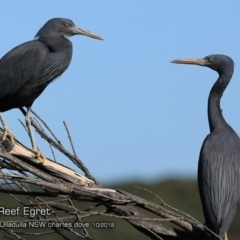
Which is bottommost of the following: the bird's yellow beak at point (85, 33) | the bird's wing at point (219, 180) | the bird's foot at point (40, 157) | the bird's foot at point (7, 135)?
the bird's wing at point (219, 180)

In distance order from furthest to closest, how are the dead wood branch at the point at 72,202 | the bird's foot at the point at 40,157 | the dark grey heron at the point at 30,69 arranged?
the dark grey heron at the point at 30,69 → the bird's foot at the point at 40,157 → the dead wood branch at the point at 72,202

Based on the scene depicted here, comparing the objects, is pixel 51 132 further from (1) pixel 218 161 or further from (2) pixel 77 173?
(1) pixel 218 161

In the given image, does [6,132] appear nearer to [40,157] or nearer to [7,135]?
[7,135]

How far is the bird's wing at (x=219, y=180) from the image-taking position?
5.23m

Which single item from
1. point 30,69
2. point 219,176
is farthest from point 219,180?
point 30,69

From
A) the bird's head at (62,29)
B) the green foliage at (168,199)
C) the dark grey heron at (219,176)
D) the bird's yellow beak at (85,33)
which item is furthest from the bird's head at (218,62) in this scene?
the green foliage at (168,199)

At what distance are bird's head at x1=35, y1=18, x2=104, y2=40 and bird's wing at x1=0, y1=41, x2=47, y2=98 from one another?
20 centimetres

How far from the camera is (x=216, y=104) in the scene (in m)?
6.27

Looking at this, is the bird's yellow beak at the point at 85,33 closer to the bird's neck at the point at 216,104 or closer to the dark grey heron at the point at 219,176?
the bird's neck at the point at 216,104

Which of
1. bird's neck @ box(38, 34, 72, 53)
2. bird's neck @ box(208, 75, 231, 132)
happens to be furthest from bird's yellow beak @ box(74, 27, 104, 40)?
bird's neck @ box(208, 75, 231, 132)

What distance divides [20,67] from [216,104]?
1.82 metres

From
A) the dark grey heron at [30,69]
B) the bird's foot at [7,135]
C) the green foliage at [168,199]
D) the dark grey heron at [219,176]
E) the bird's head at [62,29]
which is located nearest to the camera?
the bird's foot at [7,135]

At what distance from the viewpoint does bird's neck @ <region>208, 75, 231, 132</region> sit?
6035mm

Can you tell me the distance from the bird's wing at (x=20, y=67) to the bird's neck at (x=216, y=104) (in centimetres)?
159
